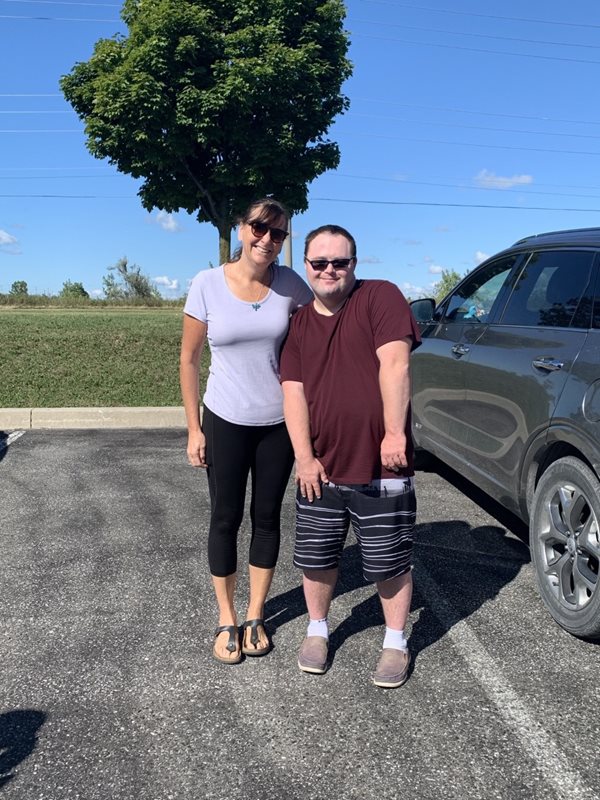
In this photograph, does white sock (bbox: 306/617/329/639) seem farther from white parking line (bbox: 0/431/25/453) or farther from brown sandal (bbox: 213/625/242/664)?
white parking line (bbox: 0/431/25/453)

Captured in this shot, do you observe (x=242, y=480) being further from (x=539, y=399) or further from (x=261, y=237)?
(x=539, y=399)

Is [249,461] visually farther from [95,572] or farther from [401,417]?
[95,572]

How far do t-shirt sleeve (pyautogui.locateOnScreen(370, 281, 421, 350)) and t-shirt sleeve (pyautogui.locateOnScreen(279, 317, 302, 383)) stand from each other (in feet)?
1.02

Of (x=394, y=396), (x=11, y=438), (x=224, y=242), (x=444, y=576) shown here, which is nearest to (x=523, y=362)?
(x=444, y=576)

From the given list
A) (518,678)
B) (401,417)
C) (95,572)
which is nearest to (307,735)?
(518,678)

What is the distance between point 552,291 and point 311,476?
1844 millimetres

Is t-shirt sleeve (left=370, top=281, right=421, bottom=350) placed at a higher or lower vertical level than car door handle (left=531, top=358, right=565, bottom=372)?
higher

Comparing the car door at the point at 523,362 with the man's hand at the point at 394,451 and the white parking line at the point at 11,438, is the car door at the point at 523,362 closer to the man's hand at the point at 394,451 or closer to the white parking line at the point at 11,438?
the man's hand at the point at 394,451

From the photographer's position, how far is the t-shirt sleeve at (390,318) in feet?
8.43

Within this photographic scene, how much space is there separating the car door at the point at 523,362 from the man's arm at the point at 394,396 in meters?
1.00

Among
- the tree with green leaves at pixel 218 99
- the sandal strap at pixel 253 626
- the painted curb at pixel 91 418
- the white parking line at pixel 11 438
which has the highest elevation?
the tree with green leaves at pixel 218 99

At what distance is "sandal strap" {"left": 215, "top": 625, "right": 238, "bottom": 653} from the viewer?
9.70ft

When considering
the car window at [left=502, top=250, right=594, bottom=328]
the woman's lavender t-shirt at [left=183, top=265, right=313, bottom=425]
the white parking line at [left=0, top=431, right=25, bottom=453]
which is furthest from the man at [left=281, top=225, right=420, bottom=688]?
the white parking line at [left=0, top=431, right=25, bottom=453]

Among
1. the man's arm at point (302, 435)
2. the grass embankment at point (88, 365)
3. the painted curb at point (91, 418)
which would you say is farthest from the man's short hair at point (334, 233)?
the grass embankment at point (88, 365)
